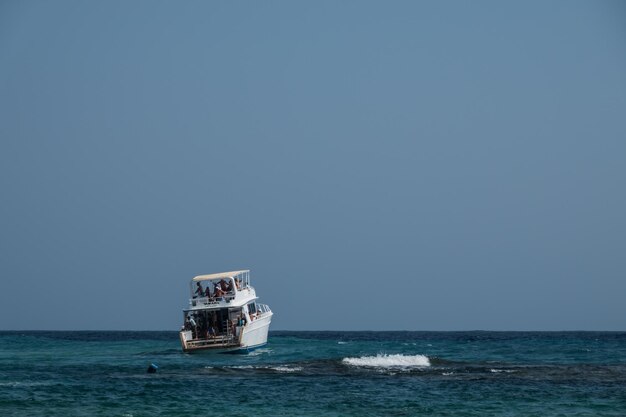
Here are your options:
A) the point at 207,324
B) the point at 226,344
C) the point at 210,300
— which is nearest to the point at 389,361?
the point at 226,344

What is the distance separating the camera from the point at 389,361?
39.8m

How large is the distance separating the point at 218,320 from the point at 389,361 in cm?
1057

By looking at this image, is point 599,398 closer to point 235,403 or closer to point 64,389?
point 235,403

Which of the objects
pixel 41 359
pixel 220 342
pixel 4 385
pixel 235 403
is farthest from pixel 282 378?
pixel 41 359

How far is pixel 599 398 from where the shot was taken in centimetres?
2642

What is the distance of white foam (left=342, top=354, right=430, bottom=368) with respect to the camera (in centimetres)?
3825

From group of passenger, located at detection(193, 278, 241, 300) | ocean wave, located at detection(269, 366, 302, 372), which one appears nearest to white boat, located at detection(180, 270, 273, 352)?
group of passenger, located at detection(193, 278, 241, 300)

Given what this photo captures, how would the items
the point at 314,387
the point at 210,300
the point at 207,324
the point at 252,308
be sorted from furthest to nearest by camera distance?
1. the point at 252,308
2. the point at 207,324
3. the point at 210,300
4. the point at 314,387

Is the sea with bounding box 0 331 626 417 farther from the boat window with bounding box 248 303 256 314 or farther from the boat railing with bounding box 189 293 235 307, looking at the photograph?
the boat window with bounding box 248 303 256 314

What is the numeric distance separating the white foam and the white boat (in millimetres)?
7573

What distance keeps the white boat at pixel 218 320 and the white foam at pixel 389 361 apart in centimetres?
757

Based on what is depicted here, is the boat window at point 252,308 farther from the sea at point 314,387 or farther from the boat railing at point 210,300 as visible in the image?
the sea at point 314,387

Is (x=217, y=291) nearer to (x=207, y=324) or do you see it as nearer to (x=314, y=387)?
(x=207, y=324)

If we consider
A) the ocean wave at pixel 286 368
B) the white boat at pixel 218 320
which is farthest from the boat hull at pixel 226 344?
the ocean wave at pixel 286 368
